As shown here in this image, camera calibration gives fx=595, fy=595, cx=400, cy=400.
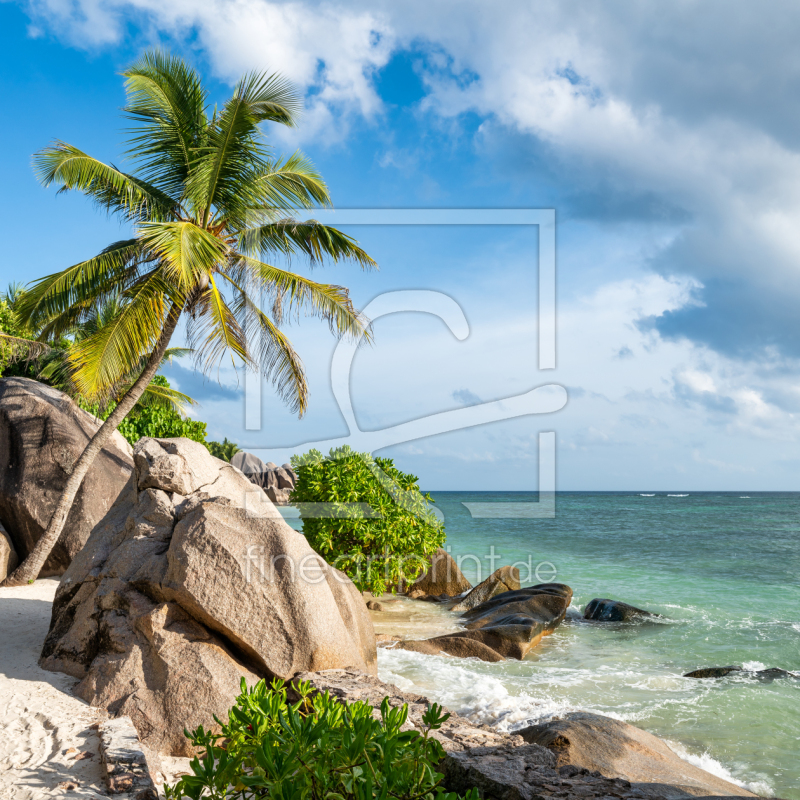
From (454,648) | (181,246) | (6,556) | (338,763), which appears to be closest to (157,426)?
(6,556)

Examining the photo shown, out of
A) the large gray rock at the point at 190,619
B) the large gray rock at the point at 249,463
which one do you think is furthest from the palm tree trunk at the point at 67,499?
the large gray rock at the point at 249,463

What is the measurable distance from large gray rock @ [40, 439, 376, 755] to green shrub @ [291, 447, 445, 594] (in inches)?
176

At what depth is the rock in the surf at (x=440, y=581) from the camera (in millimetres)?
15366

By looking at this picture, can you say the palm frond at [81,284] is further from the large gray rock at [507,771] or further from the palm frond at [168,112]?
the large gray rock at [507,771]

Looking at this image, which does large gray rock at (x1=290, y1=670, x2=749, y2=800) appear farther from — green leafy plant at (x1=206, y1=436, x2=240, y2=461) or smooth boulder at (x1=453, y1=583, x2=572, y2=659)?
green leafy plant at (x1=206, y1=436, x2=240, y2=461)

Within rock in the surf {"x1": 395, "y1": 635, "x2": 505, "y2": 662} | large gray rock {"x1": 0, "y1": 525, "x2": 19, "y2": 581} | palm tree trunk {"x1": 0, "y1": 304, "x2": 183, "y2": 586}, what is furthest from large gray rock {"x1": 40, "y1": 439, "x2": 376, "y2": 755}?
large gray rock {"x1": 0, "y1": 525, "x2": 19, "y2": 581}

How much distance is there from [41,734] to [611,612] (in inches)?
480

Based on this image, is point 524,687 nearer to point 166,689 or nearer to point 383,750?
point 166,689

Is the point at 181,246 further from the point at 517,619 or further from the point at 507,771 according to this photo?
the point at 517,619

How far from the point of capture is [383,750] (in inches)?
99.8

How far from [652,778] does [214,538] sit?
14.6 feet

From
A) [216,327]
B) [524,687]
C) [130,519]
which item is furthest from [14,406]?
[524,687]

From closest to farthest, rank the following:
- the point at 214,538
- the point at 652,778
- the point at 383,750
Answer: the point at 383,750 < the point at 652,778 < the point at 214,538

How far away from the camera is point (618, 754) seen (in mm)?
5312
